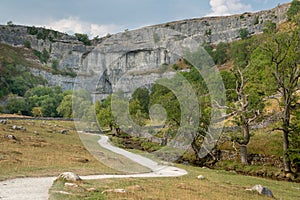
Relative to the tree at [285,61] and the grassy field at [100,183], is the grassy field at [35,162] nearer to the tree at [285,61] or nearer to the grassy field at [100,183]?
the grassy field at [100,183]

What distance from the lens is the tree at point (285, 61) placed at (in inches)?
1185

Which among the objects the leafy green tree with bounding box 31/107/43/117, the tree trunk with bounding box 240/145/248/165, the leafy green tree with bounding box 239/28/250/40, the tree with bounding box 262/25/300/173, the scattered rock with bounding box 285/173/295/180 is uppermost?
the leafy green tree with bounding box 239/28/250/40

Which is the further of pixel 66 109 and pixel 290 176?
pixel 66 109

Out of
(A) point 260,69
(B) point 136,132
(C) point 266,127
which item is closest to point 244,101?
(A) point 260,69

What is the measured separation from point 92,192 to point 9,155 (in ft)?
39.6

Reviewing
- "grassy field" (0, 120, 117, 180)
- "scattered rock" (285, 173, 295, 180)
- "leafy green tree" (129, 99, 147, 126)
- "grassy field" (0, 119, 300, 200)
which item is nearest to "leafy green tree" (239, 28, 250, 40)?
"leafy green tree" (129, 99, 147, 126)

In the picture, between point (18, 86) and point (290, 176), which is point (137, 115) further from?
point (18, 86)

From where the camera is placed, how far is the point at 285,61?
1201 inches

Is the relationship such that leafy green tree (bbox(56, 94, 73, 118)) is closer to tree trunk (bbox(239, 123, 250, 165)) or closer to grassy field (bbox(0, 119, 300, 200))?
grassy field (bbox(0, 119, 300, 200))

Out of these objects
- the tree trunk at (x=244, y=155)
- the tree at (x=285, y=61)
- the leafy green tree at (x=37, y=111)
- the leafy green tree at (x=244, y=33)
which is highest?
the leafy green tree at (x=244, y=33)

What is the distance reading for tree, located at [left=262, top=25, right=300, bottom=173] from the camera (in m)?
30.1

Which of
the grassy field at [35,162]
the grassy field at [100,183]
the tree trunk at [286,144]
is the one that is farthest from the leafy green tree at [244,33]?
the grassy field at [100,183]

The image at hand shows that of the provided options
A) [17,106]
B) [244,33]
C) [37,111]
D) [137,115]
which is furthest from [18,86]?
[244,33]

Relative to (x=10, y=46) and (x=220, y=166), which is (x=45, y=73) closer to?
(x=10, y=46)
